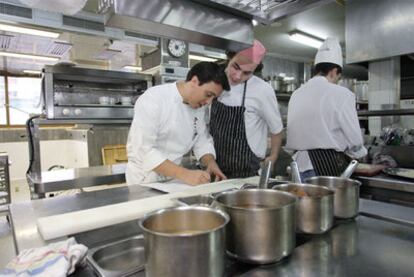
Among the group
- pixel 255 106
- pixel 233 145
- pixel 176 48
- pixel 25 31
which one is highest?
pixel 25 31

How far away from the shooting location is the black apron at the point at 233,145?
170 cm

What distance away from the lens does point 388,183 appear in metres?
1.48

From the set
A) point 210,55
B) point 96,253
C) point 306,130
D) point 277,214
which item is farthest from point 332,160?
point 210,55

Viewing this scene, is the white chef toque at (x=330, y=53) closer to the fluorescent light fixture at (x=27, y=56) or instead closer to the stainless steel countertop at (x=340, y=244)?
the stainless steel countertop at (x=340, y=244)

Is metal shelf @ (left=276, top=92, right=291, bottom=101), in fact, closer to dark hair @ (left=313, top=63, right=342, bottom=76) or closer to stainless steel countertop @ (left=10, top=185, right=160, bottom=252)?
dark hair @ (left=313, top=63, right=342, bottom=76)

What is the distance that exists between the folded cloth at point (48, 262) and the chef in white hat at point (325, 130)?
1.45 meters

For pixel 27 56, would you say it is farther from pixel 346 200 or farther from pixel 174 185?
pixel 346 200

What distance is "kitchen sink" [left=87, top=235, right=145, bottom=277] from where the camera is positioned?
728 millimetres

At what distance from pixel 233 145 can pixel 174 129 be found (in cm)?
40

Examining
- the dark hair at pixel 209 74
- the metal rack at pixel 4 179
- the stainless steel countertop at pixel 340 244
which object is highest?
the dark hair at pixel 209 74

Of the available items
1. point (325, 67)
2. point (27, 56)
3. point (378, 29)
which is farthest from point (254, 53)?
point (27, 56)

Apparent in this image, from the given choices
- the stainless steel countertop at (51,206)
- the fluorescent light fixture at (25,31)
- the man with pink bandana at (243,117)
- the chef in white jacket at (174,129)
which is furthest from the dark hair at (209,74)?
the fluorescent light fixture at (25,31)

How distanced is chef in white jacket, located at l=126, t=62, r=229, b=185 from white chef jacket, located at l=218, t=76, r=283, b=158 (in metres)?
0.23

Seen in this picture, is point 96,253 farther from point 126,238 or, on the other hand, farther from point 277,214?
point 277,214
